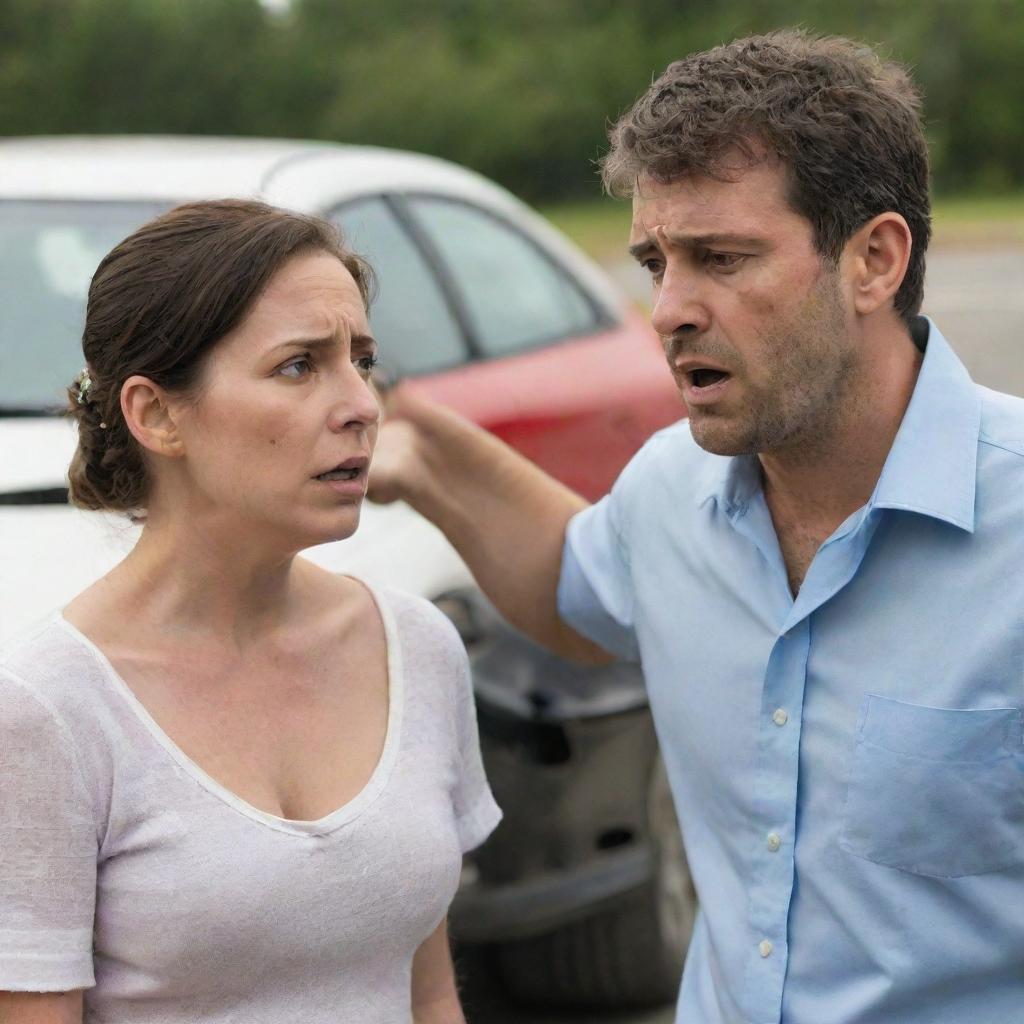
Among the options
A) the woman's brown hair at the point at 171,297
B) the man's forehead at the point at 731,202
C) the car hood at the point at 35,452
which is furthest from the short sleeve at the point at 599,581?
the car hood at the point at 35,452

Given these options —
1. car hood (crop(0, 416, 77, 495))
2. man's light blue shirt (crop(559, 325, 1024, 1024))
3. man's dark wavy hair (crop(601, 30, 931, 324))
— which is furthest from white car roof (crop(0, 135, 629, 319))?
man's light blue shirt (crop(559, 325, 1024, 1024))

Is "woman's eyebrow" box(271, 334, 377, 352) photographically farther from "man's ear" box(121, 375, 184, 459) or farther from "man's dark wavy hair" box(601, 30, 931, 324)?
→ "man's dark wavy hair" box(601, 30, 931, 324)

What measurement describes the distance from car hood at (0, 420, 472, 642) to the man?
533 millimetres

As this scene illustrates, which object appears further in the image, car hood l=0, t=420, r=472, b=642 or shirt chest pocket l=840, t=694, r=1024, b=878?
car hood l=0, t=420, r=472, b=642

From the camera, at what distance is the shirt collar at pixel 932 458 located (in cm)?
214

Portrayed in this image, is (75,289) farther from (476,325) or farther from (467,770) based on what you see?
(467,770)

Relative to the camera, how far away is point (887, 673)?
84.9 inches

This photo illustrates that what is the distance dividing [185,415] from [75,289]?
1.57 metres

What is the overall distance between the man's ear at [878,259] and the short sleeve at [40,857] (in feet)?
3.88

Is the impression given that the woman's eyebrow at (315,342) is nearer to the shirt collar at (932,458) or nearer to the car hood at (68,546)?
the car hood at (68,546)

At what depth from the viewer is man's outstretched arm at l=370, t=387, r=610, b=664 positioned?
2.72m

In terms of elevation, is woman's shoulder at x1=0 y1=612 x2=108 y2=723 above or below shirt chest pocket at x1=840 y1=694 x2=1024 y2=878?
above

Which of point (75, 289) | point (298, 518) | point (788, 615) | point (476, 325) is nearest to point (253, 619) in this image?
point (298, 518)

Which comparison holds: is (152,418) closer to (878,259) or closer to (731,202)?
(731,202)
